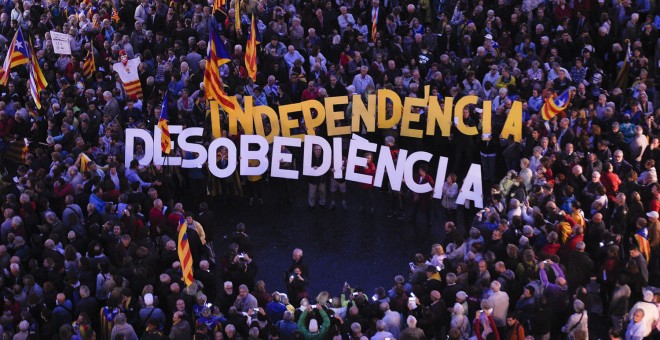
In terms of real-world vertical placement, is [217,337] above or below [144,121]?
below

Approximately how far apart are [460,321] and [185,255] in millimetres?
4526

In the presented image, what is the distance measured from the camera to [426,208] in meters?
21.8

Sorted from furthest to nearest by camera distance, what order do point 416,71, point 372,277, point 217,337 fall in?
point 416,71 → point 372,277 → point 217,337

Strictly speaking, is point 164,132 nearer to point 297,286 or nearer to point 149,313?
point 297,286

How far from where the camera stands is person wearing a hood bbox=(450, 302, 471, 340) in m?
16.9

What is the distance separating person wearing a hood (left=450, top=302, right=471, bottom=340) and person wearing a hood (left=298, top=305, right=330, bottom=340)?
6.29 ft

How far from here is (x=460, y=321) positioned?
16922mm

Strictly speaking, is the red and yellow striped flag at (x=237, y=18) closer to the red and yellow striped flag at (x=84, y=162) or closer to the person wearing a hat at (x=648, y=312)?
the red and yellow striped flag at (x=84, y=162)

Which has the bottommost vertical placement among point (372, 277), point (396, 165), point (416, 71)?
point (372, 277)

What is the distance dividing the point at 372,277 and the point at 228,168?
3.67m

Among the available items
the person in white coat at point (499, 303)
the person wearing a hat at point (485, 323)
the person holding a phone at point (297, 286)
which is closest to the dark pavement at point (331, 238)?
the person holding a phone at point (297, 286)

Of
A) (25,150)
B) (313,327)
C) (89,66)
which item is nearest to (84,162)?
(25,150)

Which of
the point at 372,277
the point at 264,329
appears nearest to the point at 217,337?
the point at 264,329

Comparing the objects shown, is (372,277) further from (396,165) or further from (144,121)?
(144,121)
